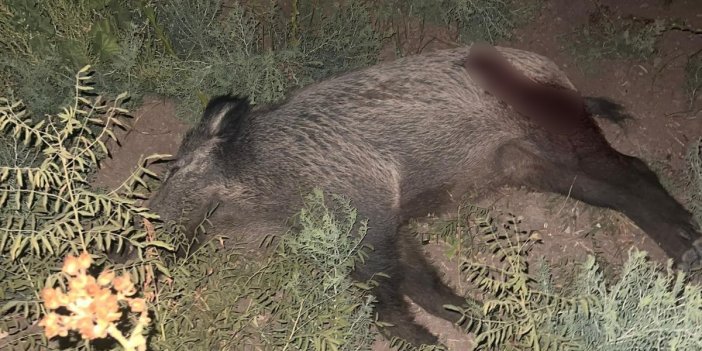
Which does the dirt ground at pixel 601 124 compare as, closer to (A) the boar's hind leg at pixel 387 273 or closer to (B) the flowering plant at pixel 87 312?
(A) the boar's hind leg at pixel 387 273

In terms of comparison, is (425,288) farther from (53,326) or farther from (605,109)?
(53,326)

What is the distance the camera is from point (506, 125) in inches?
167

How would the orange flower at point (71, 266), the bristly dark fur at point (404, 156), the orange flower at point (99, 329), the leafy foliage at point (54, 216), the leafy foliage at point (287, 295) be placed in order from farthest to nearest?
the bristly dark fur at point (404, 156) < the leafy foliage at point (287, 295) < the leafy foliage at point (54, 216) < the orange flower at point (71, 266) < the orange flower at point (99, 329)

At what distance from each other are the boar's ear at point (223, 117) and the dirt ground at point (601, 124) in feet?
2.97

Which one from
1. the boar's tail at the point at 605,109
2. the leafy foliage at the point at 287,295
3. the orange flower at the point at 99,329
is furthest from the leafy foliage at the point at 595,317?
the boar's tail at the point at 605,109

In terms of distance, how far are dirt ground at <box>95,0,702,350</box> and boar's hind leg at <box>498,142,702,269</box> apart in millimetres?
263

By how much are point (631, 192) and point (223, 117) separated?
262 cm

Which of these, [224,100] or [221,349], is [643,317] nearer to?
[221,349]

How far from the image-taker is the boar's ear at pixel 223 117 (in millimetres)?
4195

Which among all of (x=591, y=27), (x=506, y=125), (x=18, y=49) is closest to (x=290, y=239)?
(x=506, y=125)

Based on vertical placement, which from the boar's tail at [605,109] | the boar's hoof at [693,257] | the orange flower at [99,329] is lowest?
the boar's hoof at [693,257]

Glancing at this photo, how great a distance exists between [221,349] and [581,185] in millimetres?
2490

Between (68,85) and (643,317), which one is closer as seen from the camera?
(643,317)

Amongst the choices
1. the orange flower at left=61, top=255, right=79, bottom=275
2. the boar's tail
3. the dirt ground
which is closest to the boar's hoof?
the dirt ground
